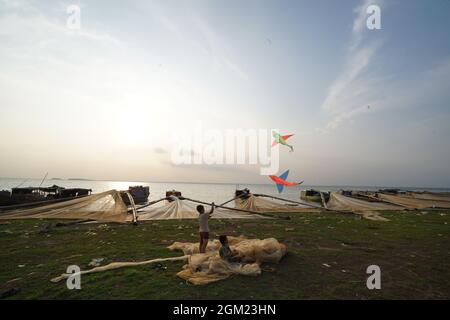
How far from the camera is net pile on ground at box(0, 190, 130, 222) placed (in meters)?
13.3

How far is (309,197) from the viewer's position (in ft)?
185

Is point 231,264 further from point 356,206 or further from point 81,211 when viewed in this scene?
point 356,206

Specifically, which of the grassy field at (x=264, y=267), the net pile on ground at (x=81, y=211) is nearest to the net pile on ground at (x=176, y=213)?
the net pile on ground at (x=81, y=211)

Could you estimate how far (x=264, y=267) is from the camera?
7016 millimetres

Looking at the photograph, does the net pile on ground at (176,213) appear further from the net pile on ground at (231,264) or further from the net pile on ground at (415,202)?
the net pile on ground at (415,202)

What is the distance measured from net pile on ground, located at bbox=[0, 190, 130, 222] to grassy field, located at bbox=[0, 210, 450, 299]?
78 centimetres

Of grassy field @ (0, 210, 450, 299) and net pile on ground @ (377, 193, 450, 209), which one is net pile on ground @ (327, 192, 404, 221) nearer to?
net pile on ground @ (377, 193, 450, 209)

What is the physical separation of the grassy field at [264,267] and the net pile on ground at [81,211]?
777 millimetres

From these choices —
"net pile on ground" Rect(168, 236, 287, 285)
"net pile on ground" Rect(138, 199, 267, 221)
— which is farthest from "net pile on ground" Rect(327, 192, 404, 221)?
"net pile on ground" Rect(168, 236, 287, 285)

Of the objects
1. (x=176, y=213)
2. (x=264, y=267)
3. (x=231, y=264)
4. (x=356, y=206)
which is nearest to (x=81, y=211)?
(x=176, y=213)

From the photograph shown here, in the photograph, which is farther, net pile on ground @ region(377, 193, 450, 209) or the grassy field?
net pile on ground @ region(377, 193, 450, 209)
